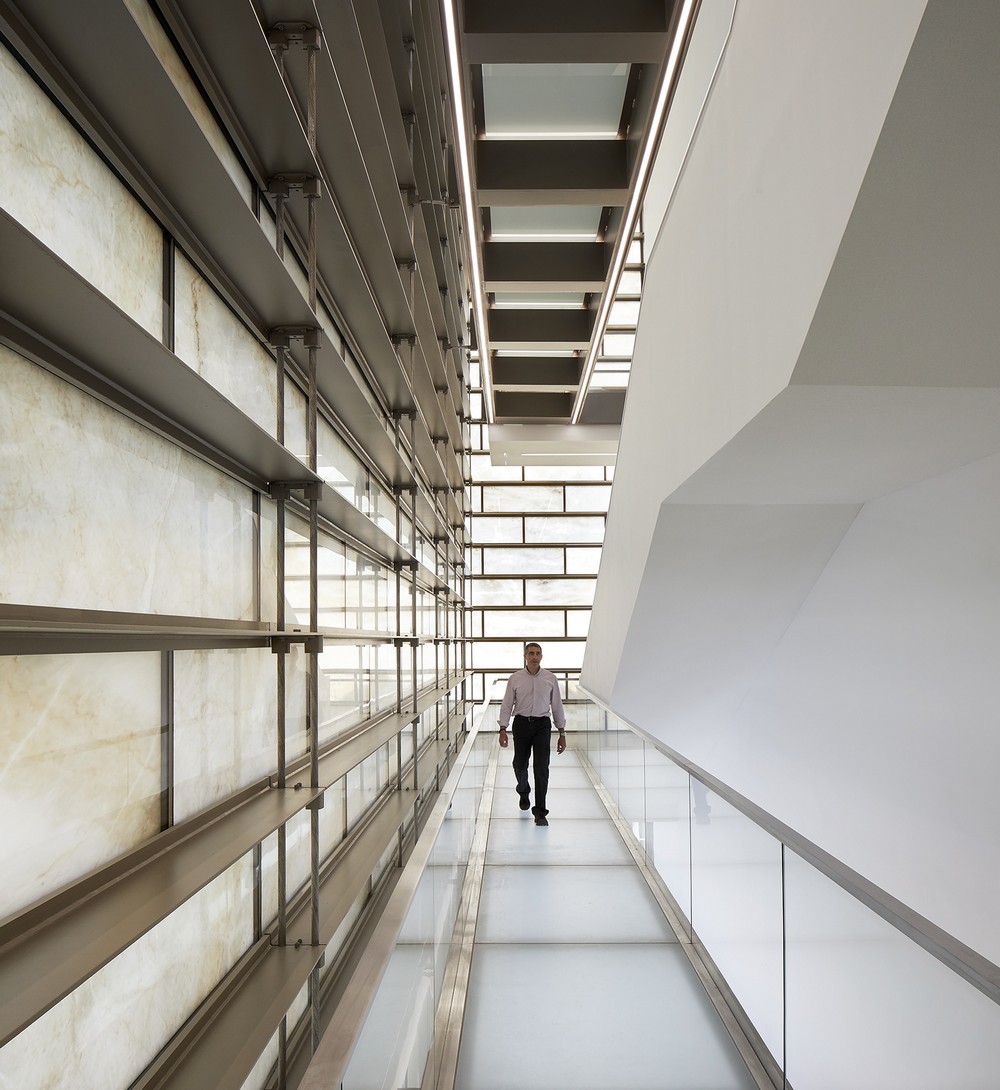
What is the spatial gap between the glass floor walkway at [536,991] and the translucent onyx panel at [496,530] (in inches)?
373

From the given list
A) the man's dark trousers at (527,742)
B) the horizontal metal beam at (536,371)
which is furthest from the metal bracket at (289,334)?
the horizontal metal beam at (536,371)

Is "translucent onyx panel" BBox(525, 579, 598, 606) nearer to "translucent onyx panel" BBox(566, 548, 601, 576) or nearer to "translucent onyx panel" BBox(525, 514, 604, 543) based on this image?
"translucent onyx panel" BBox(566, 548, 601, 576)

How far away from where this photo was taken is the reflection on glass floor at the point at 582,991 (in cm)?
276

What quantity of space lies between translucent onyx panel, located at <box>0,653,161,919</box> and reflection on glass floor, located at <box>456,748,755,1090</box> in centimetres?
157

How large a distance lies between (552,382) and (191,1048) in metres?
7.69

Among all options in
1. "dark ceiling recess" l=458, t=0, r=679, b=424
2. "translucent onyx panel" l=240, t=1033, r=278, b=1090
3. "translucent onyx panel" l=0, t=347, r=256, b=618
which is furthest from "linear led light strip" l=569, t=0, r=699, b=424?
"translucent onyx panel" l=240, t=1033, r=278, b=1090

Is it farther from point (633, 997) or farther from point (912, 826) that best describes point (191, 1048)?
point (912, 826)

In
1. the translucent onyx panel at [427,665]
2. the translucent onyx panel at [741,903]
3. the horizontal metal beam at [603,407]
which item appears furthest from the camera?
the horizontal metal beam at [603,407]

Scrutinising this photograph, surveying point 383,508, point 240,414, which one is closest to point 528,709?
point 383,508

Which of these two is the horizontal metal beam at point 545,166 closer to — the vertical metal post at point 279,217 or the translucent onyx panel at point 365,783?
the vertical metal post at point 279,217

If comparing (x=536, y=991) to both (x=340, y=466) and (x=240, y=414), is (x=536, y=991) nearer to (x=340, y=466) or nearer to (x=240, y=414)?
(x=340, y=466)

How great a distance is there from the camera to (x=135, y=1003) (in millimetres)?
1786

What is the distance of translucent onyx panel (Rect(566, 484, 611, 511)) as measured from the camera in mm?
14227

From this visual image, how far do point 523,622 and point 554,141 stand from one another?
9.67 meters
